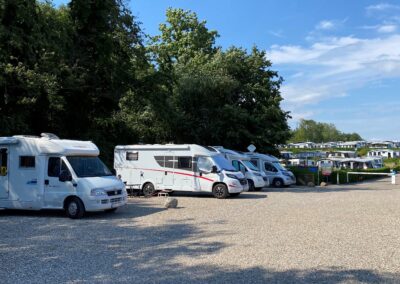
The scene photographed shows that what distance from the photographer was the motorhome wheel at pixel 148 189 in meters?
22.2

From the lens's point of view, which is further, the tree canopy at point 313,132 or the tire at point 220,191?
the tree canopy at point 313,132

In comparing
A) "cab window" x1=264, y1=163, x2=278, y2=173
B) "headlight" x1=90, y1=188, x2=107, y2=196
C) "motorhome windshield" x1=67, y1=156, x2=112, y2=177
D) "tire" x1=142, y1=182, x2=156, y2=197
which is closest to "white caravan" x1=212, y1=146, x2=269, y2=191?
"tire" x1=142, y1=182, x2=156, y2=197

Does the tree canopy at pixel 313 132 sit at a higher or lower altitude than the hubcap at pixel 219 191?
higher

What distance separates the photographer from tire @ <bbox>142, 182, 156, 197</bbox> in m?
22.2

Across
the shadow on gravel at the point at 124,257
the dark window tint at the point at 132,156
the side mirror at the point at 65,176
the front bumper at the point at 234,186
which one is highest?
the dark window tint at the point at 132,156

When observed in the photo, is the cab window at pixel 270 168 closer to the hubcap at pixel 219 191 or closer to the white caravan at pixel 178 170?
the white caravan at pixel 178 170

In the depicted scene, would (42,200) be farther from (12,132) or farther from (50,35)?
(12,132)

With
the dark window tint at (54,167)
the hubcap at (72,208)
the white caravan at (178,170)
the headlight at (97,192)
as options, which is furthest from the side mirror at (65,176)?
the white caravan at (178,170)

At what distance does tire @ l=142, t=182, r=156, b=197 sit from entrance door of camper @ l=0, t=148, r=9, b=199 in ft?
26.9

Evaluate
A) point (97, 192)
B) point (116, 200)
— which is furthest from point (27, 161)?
point (116, 200)

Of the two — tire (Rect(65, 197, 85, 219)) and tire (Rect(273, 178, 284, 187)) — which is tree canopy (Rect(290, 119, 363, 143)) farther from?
tire (Rect(65, 197, 85, 219))

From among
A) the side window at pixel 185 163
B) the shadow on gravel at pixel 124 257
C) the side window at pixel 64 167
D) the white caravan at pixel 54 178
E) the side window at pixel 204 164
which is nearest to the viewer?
the shadow on gravel at pixel 124 257

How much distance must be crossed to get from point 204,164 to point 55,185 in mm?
8272

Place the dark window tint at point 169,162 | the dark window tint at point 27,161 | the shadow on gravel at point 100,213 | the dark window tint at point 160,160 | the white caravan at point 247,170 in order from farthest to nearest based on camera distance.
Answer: the white caravan at point 247,170 → the dark window tint at point 160,160 → the dark window tint at point 169,162 → the dark window tint at point 27,161 → the shadow on gravel at point 100,213
